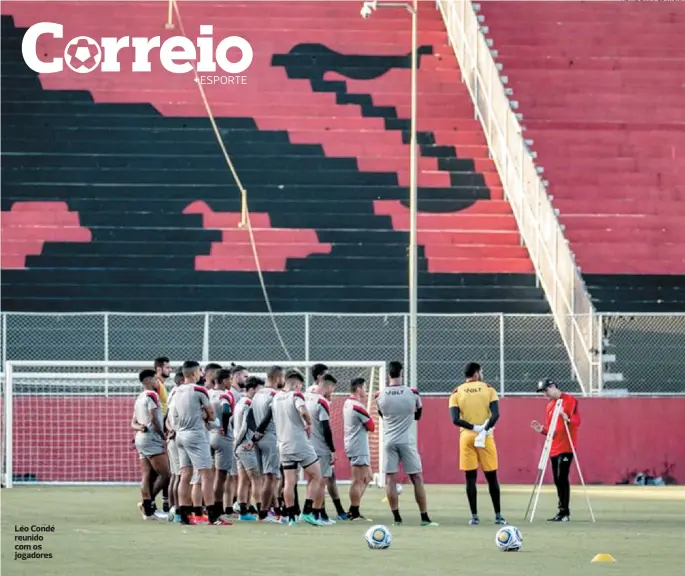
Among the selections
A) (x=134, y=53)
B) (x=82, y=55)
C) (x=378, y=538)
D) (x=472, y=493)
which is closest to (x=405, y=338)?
(x=472, y=493)

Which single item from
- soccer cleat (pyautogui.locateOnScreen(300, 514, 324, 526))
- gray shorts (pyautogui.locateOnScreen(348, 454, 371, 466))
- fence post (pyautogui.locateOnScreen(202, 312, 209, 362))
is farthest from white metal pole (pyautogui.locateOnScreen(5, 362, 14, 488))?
soccer cleat (pyautogui.locateOnScreen(300, 514, 324, 526))

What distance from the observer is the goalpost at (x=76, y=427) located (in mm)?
31578

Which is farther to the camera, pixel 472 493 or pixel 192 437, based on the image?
pixel 472 493

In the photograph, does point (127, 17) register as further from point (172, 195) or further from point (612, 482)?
point (612, 482)

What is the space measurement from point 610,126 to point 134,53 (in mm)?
11003

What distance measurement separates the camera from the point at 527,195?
116ft

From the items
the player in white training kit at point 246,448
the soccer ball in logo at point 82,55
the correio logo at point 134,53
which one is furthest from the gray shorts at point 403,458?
the soccer ball in logo at point 82,55

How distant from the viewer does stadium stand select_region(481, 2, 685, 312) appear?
120 feet

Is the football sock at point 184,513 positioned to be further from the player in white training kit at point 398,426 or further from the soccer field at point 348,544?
the player in white training kit at point 398,426

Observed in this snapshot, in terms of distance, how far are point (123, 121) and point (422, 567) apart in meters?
25.4

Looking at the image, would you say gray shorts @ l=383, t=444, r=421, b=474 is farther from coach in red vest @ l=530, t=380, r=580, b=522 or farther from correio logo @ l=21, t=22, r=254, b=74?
correio logo @ l=21, t=22, r=254, b=74

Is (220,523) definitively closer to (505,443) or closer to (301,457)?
(301,457)

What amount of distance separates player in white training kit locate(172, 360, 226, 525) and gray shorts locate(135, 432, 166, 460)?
1315 mm

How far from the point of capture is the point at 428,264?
3616 centimetres
